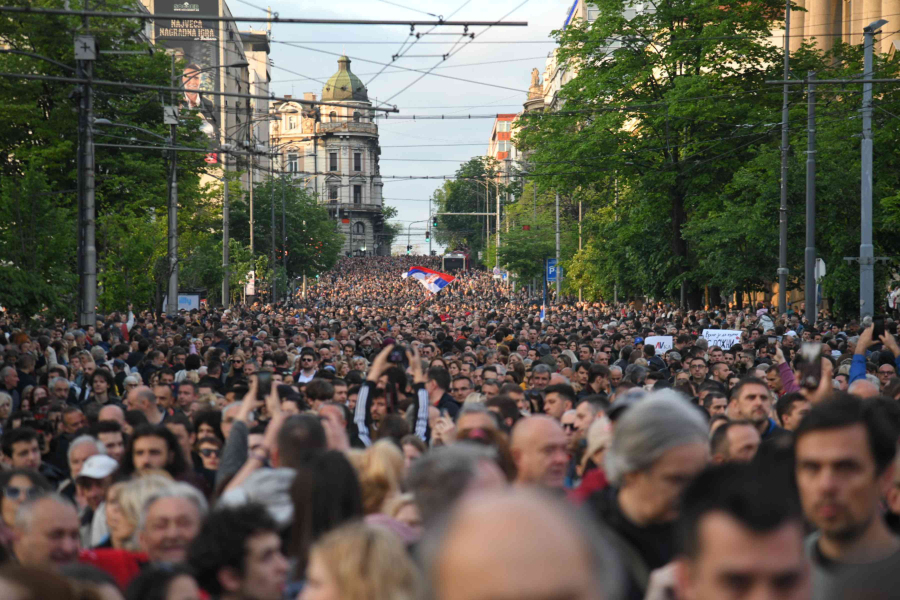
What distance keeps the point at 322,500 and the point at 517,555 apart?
2.65 m

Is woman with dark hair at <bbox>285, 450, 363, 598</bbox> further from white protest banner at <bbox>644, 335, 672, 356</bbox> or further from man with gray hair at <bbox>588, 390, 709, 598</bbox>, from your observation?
white protest banner at <bbox>644, 335, 672, 356</bbox>

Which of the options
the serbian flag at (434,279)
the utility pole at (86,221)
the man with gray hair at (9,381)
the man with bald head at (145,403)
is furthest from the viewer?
the serbian flag at (434,279)

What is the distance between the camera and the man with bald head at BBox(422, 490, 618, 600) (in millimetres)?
1884

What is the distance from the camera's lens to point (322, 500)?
Answer: 4469 millimetres

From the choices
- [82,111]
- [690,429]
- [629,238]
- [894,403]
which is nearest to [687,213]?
[629,238]

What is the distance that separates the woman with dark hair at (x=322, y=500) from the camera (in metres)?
4.41

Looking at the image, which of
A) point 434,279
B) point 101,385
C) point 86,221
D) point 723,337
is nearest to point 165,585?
point 101,385

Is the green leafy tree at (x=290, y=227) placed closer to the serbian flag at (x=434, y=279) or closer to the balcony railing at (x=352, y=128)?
the serbian flag at (x=434, y=279)

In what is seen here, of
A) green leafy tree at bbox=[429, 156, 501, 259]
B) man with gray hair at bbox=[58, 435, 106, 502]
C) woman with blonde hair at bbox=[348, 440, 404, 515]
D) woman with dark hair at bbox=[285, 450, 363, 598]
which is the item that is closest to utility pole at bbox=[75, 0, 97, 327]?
man with gray hair at bbox=[58, 435, 106, 502]

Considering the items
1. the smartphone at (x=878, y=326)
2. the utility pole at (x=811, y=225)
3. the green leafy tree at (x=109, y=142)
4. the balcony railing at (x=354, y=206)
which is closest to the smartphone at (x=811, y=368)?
the smartphone at (x=878, y=326)

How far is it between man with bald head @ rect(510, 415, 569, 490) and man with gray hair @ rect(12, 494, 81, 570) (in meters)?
1.81

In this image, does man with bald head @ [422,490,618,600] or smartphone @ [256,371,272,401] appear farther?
smartphone @ [256,371,272,401]

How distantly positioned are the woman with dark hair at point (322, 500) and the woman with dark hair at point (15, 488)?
175 centimetres

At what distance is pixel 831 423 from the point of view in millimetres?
4168
